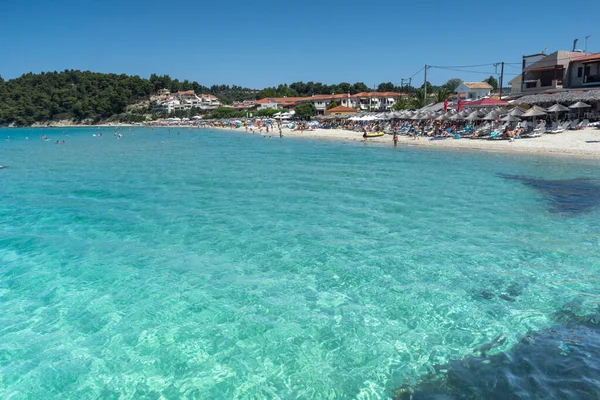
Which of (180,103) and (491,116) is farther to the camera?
(180,103)

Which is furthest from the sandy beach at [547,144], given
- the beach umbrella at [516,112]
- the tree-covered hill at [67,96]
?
the tree-covered hill at [67,96]

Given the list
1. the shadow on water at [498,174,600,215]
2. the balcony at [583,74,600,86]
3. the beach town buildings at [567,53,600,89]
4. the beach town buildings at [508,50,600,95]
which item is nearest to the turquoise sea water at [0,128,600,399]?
the shadow on water at [498,174,600,215]

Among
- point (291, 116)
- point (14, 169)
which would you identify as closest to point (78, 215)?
point (14, 169)

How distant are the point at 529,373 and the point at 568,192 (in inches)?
491

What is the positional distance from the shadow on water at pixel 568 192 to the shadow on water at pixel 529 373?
320 inches

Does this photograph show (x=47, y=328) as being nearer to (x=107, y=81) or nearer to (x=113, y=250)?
(x=113, y=250)

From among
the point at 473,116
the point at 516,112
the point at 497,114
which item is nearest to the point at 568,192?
the point at 516,112

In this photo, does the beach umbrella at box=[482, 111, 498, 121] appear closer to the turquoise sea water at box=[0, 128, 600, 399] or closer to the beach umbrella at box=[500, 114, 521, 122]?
the beach umbrella at box=[500, 114, 521, 122]

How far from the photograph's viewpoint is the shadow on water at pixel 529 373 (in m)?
4.46

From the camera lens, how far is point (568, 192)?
583 inches

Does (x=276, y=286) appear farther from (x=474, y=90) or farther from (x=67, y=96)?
(x=67, y=96)

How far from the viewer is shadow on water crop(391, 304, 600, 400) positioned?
4.46 meters

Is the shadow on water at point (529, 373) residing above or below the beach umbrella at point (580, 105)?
below

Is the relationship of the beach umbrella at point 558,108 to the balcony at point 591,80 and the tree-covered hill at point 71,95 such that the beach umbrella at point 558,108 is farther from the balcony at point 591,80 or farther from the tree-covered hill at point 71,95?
the tree-covered hill at point 71,95
